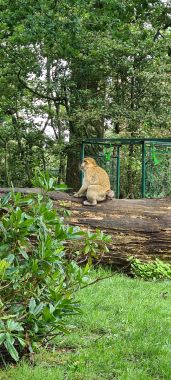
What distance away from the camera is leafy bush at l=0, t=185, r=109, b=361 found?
3.99 meters

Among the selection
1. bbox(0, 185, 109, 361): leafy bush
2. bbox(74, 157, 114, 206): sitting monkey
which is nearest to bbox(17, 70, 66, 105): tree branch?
bbox(74, 157, 114, 206): sitting monkey

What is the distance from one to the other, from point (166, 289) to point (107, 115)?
809 cm

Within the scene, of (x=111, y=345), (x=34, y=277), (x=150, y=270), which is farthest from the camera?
(x=150, y=270)

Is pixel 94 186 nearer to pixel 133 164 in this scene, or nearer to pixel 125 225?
pixel 125 225

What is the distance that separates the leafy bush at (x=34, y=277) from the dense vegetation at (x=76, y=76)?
9.29m

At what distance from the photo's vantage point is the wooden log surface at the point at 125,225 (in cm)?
870

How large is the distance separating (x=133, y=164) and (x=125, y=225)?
23.5 feet

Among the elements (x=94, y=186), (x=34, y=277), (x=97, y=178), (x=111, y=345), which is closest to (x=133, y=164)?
(x=97, y=178)

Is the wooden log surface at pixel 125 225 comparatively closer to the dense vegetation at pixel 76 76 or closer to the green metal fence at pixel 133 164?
the green metal fence at pixel 133 164

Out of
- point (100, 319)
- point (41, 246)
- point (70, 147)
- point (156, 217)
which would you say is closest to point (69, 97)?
point (70, 147)

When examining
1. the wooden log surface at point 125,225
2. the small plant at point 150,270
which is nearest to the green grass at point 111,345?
the small plant at point 150,270

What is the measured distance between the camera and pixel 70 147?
52.4 ft

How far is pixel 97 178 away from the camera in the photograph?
9539 mm

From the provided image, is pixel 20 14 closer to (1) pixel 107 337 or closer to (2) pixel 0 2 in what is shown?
(2) pixel 0 2
